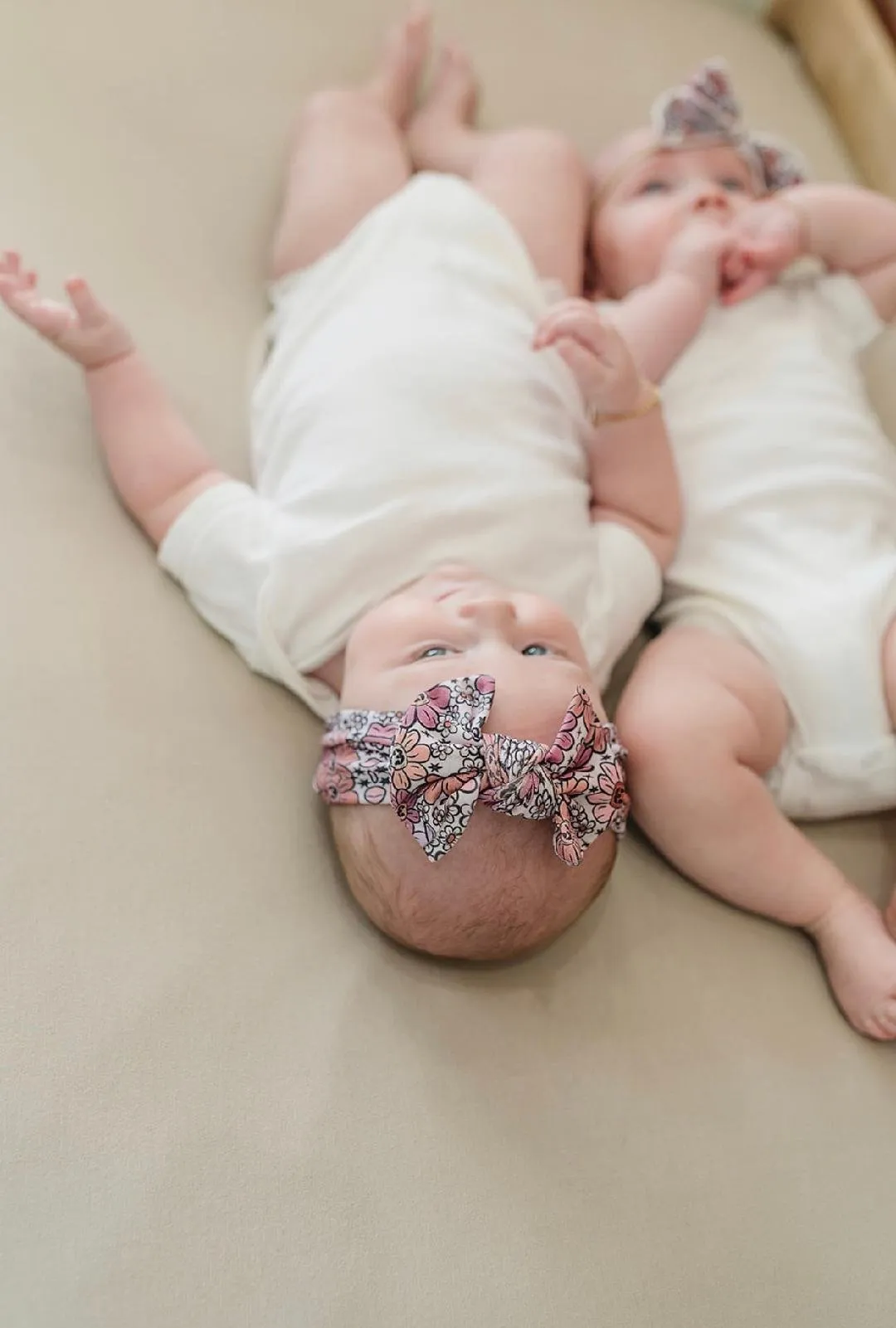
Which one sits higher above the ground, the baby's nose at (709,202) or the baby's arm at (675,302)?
the baby's nose at (709,202)

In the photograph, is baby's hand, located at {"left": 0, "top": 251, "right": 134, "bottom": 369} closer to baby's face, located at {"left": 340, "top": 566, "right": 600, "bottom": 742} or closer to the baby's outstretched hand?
baby's face, located at {"left": 340, "top": 566, "right": 600, "bottom": 742}

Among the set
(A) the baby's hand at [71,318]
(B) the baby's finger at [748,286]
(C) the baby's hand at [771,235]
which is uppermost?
(A) the baby's hand at [71,318]

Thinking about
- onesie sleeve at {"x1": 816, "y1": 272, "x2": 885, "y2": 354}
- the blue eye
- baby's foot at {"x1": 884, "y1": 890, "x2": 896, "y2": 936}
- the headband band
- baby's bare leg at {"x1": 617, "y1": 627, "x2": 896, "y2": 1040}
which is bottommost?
baby's foot at {"x1": 884, "y1": 890, "x2": 896, "y2": 936}

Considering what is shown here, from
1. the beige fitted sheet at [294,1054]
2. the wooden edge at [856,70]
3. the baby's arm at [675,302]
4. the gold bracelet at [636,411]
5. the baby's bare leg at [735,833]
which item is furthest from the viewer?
the wooden edge at [856,70]

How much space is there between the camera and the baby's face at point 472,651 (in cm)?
74

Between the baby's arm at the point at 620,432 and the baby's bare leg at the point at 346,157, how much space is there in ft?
1.18

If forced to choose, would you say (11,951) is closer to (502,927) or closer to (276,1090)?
(276,1090)

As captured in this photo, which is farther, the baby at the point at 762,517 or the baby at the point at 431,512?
the baby at the point at 762,517

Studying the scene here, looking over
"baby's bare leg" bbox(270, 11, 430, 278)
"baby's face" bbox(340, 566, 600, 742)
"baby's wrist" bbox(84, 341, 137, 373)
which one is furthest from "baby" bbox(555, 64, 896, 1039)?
"baby's wrist" bbox(84, 341, 137, 373)

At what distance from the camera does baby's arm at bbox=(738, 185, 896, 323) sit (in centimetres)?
116

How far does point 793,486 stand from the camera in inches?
40.3

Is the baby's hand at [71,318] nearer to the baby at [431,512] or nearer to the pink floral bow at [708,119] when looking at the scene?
the baby at [431,512]

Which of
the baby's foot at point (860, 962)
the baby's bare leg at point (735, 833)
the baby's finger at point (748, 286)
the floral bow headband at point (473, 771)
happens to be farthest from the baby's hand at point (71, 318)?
the baby's foot at point (860, 962)

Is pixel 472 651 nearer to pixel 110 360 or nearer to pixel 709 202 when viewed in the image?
pixel 110 360
